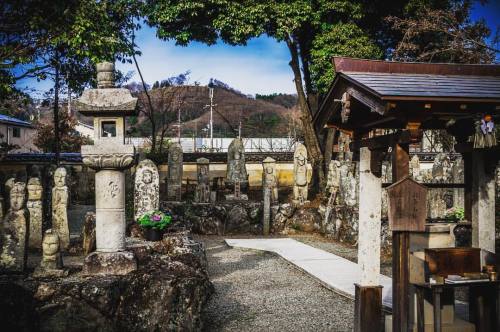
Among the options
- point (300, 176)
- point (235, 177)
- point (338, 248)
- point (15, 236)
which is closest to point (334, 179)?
point (300, 176)

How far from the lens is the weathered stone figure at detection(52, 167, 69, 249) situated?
988 cm

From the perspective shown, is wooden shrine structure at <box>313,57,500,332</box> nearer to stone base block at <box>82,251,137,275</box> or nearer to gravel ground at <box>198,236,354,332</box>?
gravel ground at <box>198,236,354,332</box>

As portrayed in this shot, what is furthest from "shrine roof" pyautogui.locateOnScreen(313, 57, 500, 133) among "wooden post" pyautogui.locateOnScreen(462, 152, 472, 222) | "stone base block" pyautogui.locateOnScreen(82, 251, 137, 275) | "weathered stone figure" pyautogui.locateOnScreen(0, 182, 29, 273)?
"weathered stone figure" pyautogui.locateOnScreen(0, 182, 29, 273)

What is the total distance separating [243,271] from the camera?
997cm

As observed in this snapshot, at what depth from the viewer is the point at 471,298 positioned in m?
4.84

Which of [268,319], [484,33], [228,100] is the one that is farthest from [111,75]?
[228,100]

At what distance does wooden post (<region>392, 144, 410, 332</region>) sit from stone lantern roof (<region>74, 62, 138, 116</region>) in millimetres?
3760

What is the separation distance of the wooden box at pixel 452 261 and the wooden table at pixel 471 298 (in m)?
0.15

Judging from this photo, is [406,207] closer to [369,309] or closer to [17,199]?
[369,309]

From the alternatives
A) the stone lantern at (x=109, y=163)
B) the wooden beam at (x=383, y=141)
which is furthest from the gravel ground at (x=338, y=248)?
the stone lantern at (x=109, y=163)

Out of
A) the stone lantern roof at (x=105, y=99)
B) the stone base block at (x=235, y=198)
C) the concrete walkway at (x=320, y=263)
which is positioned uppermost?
the stone lantern roof at (x=105, y=99)

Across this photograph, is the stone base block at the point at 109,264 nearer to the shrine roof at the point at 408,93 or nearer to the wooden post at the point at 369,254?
the wooden post at the point at 369,254

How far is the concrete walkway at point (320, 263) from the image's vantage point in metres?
8.11

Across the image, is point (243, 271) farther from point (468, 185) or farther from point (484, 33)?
point (484, 33)
